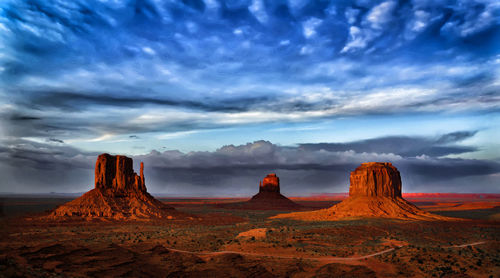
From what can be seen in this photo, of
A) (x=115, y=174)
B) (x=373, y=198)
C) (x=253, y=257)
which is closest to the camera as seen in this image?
(x=253, y=257)

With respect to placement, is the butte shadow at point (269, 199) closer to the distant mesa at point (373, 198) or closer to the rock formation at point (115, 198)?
the distant mesa at point (373, 198)

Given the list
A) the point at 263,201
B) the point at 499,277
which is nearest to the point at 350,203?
the point at 499,277

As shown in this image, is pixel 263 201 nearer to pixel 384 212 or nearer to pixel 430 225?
pixel 384 212

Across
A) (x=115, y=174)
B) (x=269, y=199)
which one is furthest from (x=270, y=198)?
(x=115, y=174)

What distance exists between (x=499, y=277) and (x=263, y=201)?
394 ft

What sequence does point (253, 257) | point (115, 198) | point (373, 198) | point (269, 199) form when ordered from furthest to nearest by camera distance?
1. point (269, 199)
2. point (373, 198)
3. point (115, 198)
4. point (253, 257)

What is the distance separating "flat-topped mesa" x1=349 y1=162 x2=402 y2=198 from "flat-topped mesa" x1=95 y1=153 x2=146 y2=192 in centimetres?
4881

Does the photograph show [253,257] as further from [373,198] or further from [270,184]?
[270,184]

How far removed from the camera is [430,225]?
51.2 m

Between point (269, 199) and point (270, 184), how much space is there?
31.0 feet

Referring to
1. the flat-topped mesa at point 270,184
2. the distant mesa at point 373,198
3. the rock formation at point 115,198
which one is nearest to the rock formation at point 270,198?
Answer: the flat-topped mesa at point 270,184

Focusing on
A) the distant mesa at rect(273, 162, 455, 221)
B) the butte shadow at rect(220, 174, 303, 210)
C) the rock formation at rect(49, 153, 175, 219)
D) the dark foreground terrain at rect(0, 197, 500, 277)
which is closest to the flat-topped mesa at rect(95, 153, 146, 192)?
→ the rock formation at rect(49, 153, 175, 219)

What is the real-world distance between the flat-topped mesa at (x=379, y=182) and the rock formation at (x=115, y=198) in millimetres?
41118

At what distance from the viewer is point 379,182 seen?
70625mm
